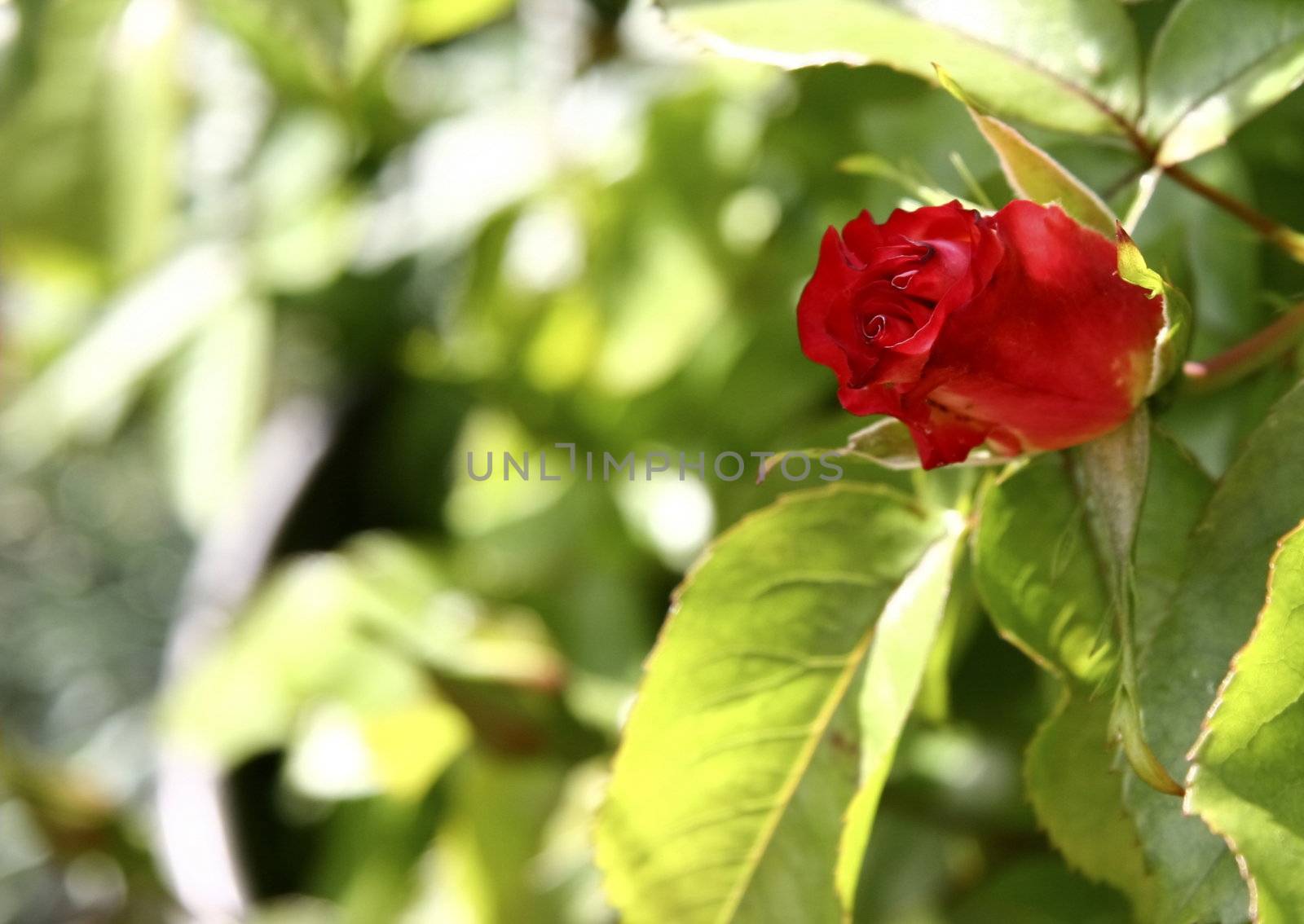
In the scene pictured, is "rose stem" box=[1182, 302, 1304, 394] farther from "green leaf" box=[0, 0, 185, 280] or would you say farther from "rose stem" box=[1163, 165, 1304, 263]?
"green leaf" box=[0, 0, 185, 280]

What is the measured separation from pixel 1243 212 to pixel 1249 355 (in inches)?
1.0

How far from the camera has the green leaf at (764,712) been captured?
20 centimetres

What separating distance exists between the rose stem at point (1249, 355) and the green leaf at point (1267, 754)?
0.05 m

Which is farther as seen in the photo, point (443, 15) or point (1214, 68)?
point (443, 15)

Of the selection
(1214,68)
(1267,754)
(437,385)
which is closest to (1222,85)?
(1214,68)

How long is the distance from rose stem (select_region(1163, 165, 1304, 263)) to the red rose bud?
0.14 ft

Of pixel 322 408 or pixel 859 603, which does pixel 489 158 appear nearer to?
pixel 322 408

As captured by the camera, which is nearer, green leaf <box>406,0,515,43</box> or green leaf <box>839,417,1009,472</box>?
green leaf <box>839,417,1009,472</box>

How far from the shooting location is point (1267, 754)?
0.15m

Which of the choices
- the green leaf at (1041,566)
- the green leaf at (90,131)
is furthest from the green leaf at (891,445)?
the green leaf at (90,131)

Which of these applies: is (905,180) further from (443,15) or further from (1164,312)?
(443,15)

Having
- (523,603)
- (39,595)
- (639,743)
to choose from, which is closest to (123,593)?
(39,595)

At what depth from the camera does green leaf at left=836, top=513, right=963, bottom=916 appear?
0.19 meters

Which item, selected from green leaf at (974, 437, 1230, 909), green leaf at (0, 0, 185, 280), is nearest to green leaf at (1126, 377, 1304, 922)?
green leaf at (974, 437, 1230, 909)
